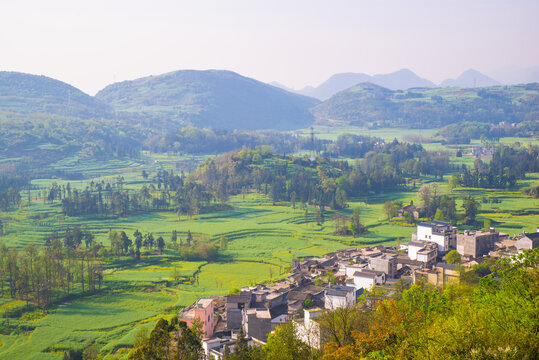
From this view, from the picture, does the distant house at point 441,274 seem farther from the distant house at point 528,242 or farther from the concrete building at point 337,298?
the distant house at point 528,242

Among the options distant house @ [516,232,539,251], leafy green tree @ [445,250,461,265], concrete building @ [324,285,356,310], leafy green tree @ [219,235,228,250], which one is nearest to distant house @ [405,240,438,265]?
leafy green tree @ [445,250,461,265]

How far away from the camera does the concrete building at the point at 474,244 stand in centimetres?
3808

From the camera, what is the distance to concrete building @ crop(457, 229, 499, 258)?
3808 centimetres

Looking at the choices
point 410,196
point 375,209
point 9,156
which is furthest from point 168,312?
point 9,156

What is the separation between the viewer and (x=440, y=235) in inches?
1590

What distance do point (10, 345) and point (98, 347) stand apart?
5006mm

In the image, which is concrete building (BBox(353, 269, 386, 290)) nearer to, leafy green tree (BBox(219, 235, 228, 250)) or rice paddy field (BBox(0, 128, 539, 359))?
rice paddy field (BBox(0, 128, 539, 359))

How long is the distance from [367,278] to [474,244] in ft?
36.7

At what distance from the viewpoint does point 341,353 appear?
14820 millimetres

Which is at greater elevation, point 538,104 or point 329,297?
point 538,104

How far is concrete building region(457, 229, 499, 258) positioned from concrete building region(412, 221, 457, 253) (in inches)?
53.5

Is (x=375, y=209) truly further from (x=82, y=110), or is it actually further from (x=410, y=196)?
(x=82, y=110)

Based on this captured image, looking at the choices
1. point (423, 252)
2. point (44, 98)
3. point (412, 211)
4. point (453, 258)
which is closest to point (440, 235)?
point (423, 252)

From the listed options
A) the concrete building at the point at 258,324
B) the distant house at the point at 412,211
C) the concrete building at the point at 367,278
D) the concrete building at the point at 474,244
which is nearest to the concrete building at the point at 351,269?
the concrete building at the point at 367,278
